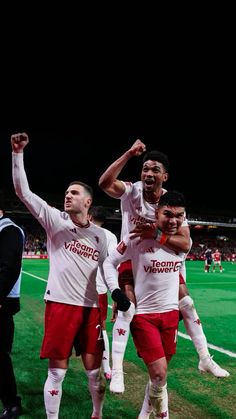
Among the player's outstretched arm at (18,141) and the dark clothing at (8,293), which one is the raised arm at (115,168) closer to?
the player's outstretched arm at (18,141)

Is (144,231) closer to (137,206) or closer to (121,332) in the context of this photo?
(137,206)

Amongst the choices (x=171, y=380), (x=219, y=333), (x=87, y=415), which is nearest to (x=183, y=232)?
(x=87, y=415)

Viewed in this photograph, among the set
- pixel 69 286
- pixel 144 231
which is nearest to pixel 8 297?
pixel 69 286

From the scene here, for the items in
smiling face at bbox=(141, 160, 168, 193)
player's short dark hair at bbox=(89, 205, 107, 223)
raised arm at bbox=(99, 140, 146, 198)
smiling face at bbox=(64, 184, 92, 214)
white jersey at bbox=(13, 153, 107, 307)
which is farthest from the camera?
player's short dark hair at bbox=(89, 205, 107, 223)

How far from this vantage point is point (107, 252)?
464cm

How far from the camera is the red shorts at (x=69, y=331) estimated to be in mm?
4164

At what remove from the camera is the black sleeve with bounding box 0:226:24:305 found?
4.43 meters

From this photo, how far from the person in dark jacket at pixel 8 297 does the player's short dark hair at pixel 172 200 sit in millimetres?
1567

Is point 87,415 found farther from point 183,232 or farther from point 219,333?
point 219,333

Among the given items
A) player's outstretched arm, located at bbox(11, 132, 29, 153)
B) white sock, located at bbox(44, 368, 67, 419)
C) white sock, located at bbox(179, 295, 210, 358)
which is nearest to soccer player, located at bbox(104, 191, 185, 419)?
white sock, located at bbox(179, 295, 210, 358)

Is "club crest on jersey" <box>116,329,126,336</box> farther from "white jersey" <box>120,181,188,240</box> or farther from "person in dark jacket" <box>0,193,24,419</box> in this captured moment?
"person in dark jacket" <box>0,193,24,419</box>

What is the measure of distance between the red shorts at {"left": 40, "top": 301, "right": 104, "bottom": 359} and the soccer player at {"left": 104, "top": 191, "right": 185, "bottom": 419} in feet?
1.50

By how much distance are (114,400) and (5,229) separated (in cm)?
256

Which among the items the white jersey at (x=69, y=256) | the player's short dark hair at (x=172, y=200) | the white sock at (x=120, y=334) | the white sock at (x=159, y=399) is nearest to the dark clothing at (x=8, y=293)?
the white jersey at (x=69, y=256)
